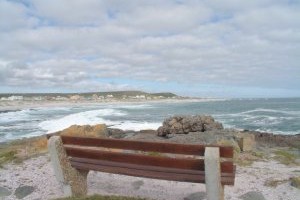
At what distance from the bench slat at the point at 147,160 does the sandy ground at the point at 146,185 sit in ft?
4.09

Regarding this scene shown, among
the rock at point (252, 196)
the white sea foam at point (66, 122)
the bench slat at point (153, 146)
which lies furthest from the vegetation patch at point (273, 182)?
the white sea foam at point (66, 122)

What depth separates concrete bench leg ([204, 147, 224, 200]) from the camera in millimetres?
4566

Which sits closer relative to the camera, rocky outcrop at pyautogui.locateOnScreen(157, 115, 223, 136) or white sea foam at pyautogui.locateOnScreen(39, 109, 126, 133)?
rocky outcrop at pyautogui.locateOnScreen(157, 115, 223, 136)

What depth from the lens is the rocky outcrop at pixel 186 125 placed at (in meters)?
15.8

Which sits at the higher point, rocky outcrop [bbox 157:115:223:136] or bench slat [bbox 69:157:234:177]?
bench slat [bbox 69:157:234:177]

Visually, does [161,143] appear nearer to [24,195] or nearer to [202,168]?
[202,168]

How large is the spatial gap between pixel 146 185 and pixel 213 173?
2.78 m

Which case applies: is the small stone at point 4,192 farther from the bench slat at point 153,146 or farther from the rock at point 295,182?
the rock at point 295,182

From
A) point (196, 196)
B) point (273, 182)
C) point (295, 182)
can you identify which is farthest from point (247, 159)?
point (196, 196)

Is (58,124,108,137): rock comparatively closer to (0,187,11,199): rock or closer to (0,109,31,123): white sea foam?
(0,187,11,199): rock

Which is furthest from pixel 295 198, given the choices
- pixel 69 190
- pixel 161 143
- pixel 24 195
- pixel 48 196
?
pixel 24 195

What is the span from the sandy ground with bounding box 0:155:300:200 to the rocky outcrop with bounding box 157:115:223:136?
7.03 m

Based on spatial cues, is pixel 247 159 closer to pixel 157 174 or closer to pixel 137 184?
pixel 137 184

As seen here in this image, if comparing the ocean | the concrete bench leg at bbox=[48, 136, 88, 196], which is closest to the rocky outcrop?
the concrete bench leg at bbox=[48, 136, 88, 196]
